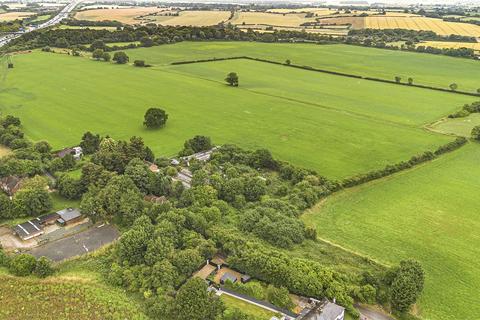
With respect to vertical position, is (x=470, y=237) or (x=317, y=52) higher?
(x=317, y=52)

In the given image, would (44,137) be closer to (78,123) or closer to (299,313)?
(78,123)

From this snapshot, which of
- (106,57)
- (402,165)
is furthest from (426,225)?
(106,57)

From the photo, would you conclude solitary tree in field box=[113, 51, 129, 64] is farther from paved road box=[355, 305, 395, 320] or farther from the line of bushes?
paved road box=[355, 305, 395, 320]

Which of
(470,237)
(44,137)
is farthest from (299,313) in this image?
(44,137)

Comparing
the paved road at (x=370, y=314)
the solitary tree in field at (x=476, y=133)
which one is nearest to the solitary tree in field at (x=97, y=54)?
the solitary tree in field at (x=476, y=133)

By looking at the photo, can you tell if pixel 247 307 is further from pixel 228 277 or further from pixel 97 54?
pixel 97 54

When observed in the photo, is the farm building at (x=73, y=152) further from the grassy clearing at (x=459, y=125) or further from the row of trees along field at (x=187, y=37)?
the row of trees along field at (x=187, y=37)

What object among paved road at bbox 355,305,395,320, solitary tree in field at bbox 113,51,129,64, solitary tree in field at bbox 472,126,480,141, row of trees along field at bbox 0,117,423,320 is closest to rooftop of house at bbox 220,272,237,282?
row of trees along field at bbox 0,117,423,320
